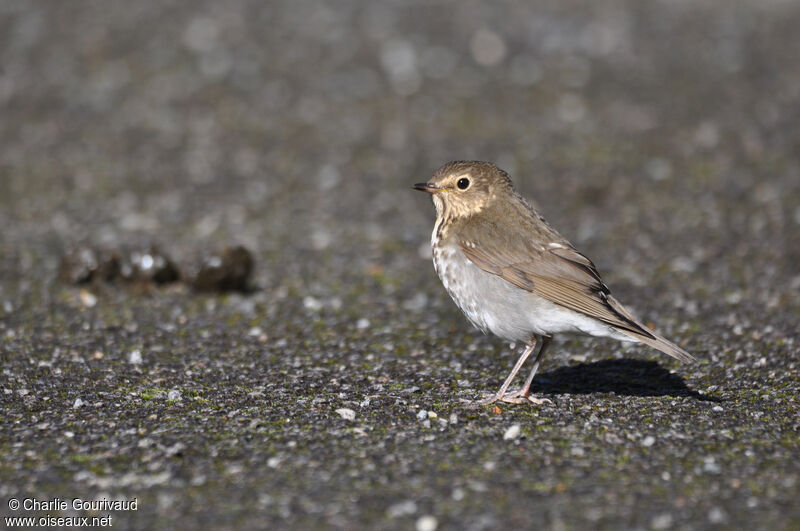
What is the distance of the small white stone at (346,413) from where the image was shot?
529cm

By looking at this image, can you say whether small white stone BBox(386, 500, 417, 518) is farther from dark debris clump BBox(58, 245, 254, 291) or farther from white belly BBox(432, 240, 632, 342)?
dark debris clump BBox(58, 245, 254, 291)

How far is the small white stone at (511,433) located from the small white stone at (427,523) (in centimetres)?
97

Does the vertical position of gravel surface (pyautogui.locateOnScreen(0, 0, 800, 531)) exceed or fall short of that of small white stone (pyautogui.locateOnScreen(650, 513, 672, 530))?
it exceeds it

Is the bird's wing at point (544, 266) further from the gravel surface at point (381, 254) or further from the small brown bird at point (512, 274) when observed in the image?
the gravel surface at point (381, 254)

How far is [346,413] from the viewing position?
17.5ft

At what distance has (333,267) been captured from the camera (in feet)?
29.1

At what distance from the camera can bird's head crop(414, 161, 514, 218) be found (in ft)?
20.2

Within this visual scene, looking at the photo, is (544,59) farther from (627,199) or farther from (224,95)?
(224,95)

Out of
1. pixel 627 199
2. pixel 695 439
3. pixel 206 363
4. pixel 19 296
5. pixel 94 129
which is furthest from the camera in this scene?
pixel 94 129

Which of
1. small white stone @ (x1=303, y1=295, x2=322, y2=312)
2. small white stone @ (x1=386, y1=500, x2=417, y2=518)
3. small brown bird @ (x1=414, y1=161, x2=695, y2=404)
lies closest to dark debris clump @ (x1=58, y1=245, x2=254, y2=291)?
small white stone @ (x1=303, y1=295, x2=322, y2=312)

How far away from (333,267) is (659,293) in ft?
9.97

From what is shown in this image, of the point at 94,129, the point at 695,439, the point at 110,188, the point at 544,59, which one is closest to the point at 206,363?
the point at 695,439

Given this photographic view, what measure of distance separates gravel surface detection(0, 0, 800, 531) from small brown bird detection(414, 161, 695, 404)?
47 cm

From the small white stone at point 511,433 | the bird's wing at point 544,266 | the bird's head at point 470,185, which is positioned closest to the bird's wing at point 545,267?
the bird's wing at point 544,266
